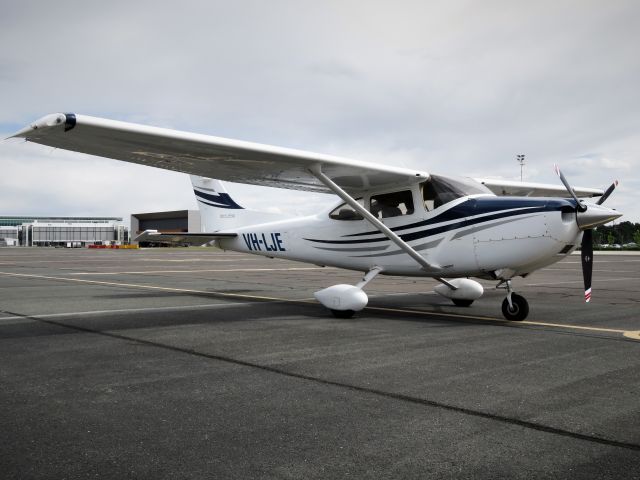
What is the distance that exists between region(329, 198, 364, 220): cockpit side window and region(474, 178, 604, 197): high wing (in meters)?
3.31

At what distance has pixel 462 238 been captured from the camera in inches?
333

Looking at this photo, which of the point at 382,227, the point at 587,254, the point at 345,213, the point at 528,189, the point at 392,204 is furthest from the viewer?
the point at 528,189

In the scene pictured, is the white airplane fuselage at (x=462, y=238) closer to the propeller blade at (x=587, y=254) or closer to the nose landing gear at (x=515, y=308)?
the propeller blade at (x=587, y=254)

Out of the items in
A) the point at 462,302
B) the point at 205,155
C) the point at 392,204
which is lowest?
the point at 462,302

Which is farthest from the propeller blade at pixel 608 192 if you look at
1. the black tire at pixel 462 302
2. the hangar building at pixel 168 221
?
the hangar building at pixel 168 221

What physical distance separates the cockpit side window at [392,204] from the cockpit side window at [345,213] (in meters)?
0.31

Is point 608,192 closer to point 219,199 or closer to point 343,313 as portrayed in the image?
point 343,313

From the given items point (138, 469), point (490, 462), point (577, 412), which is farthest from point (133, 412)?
point (577, 412)

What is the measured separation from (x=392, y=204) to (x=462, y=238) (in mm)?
1564

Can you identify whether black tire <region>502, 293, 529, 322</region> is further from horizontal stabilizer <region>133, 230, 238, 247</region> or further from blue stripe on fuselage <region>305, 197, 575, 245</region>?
horizontal stabilizer <region>133, 230, 238, 247</region>

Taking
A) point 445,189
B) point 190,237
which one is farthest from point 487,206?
point 190,237

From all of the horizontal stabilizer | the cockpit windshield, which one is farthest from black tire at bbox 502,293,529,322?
the horizontal stabilizer

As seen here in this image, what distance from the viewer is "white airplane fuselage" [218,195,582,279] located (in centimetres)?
766

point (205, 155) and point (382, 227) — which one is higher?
point (205, 155)
